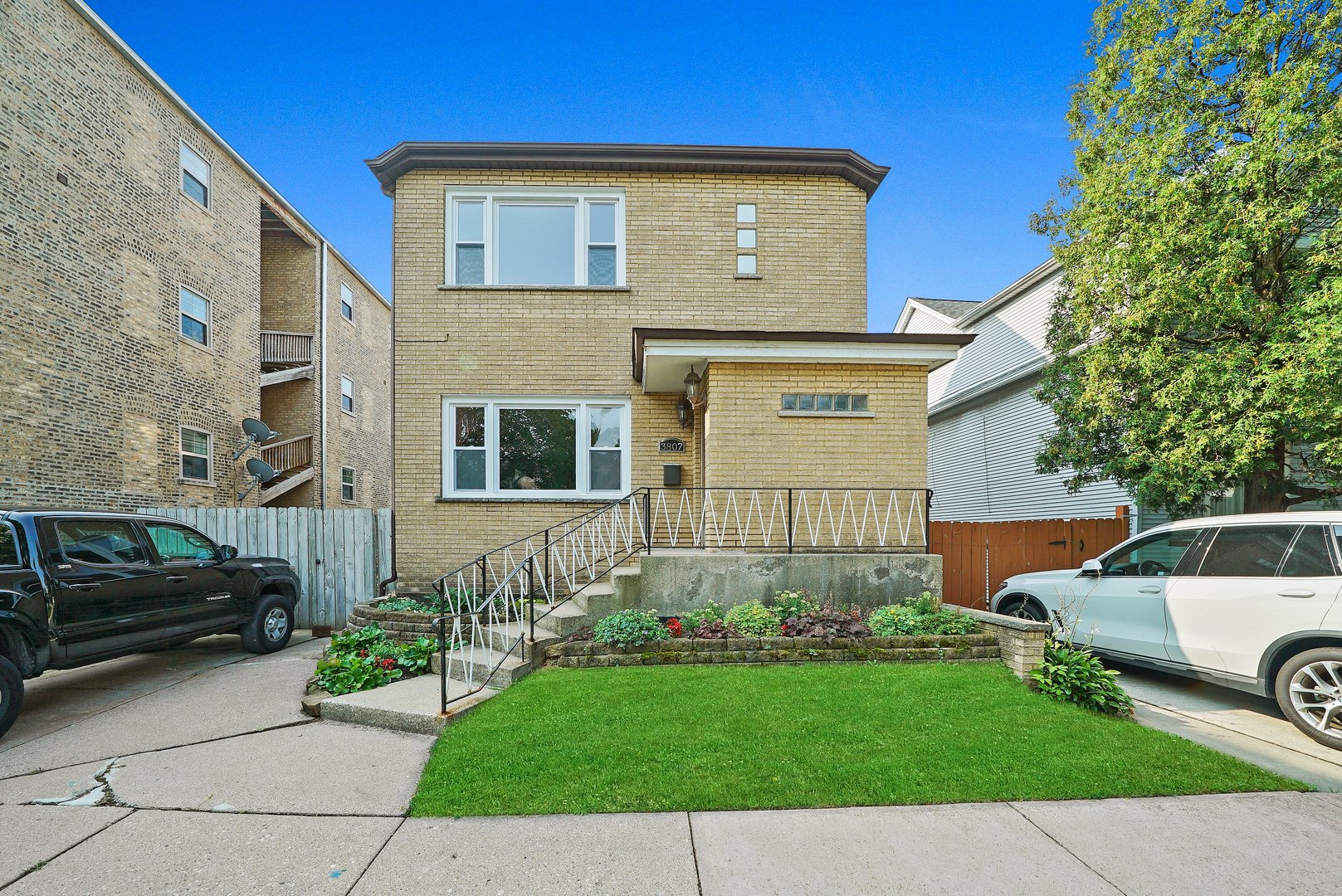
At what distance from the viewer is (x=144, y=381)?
42.8 ft

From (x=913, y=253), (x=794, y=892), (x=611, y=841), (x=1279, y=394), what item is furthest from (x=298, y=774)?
(x=913, y=253)

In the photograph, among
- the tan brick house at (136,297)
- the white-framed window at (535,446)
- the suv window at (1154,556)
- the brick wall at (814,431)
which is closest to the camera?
the suv window at (1154,556)

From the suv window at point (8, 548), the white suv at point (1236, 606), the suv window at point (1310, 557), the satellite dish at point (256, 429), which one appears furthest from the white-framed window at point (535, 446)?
the satellite dish at point (256, 429)

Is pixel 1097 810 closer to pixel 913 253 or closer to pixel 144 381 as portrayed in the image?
pixel 913 253

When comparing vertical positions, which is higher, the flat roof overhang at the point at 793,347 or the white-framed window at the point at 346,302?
the white-framed window at the point at 346,302

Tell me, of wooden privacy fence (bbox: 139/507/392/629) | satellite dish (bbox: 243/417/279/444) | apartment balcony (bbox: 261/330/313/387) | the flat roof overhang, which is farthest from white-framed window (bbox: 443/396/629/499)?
apartment balcony (bbox: 261/330/313/387)

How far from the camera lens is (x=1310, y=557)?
5.12 meters

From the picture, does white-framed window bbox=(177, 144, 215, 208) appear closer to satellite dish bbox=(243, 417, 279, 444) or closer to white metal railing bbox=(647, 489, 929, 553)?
satellite dish bbox=(243, 417, 279, 444)

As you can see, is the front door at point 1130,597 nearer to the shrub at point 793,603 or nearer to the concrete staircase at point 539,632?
the shrub at point 793,603

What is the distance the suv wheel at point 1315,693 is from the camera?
4.79 m

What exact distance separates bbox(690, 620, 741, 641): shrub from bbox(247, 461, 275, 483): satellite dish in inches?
532

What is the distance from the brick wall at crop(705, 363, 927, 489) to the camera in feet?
27.5

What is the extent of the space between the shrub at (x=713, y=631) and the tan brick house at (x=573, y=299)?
8.60 feet

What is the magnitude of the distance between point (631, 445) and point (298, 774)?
6.40 meters
